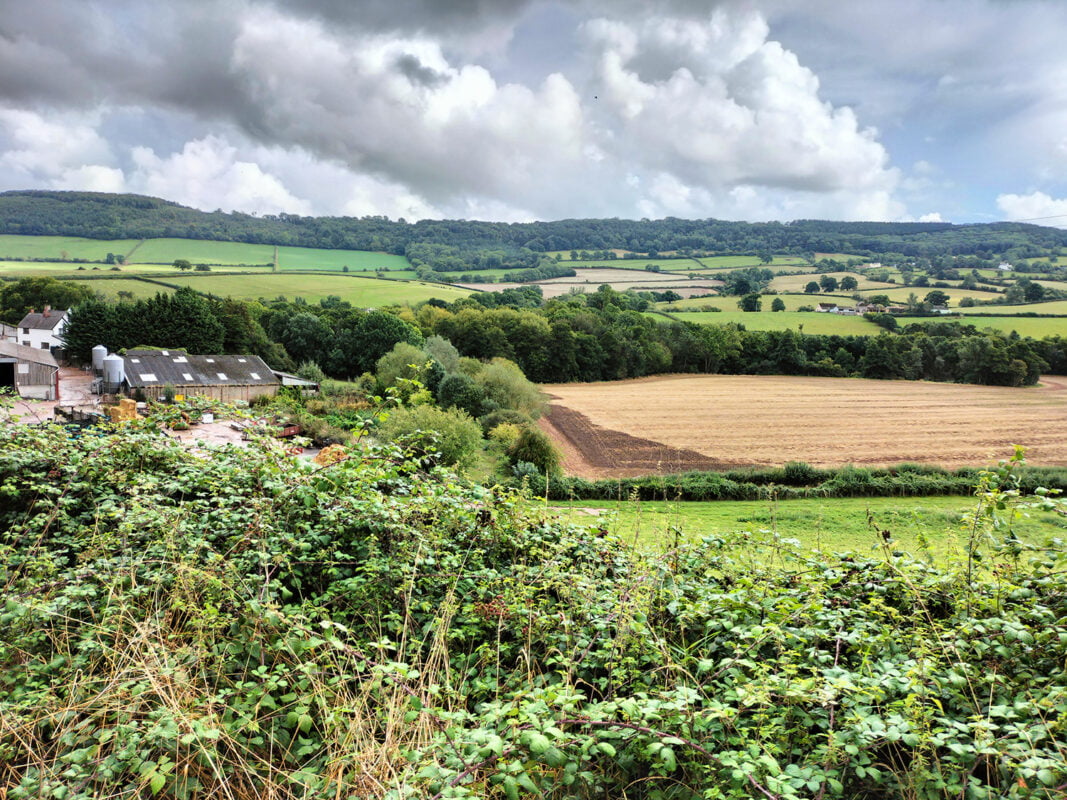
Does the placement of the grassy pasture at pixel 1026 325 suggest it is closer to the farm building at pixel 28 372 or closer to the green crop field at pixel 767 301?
the green crop field at pixel 767 301

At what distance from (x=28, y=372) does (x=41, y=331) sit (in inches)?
1060

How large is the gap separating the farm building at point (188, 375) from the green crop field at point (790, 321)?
5253cm

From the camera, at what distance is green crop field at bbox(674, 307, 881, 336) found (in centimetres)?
7675

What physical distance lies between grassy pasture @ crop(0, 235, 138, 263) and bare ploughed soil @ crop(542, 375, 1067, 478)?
342 ft

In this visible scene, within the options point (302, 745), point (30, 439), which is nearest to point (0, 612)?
point (302, 745)

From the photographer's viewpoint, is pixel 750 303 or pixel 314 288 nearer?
pixel 750 303

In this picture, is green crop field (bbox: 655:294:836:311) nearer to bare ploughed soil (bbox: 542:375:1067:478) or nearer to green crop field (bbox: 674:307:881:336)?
green crop field (bbox: 674:307:881:336)

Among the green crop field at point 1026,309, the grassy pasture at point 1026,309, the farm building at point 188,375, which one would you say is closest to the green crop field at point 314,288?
the farm building at point 188,375

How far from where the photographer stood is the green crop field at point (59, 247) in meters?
118

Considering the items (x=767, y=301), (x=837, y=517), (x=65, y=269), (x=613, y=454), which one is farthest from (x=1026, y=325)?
(x=65, y=269)

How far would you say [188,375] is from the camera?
43.3 meters

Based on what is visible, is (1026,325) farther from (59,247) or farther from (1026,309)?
(59,247)

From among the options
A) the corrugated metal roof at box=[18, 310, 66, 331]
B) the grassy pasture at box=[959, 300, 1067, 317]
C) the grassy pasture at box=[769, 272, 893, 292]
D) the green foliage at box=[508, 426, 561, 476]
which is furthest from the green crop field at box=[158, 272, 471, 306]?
the grassy pasture at box=[959, 300, 1067, 317]

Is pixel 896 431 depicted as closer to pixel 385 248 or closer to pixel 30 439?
pixel 30 439
